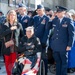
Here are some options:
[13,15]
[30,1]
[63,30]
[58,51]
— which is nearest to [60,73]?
[58,51]

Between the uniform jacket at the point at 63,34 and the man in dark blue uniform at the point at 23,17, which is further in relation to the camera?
the man in dark blue uniform at the point at 23,17

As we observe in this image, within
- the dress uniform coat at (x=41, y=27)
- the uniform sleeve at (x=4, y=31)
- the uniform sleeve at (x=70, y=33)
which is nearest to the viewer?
the uniform sleeve at (x=70, y=33)

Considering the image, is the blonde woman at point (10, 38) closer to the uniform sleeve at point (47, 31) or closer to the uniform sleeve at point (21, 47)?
the uniform sleeve at point (21, 47)

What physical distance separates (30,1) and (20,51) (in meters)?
10.7

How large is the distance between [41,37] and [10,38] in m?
0.68

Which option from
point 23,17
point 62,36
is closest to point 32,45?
point 62,36

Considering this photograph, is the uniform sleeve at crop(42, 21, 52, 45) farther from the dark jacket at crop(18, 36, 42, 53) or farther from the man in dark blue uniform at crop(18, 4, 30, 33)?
the man in dark blue uniform at crop(18, 4, 30, 33)

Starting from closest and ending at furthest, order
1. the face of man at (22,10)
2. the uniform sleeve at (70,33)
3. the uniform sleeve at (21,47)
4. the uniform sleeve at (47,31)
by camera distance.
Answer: the uniform sleeve at (70,33) → the uniform sleeve at (21,47) → the uniform sleeve at (47,31) → the face of man at (22,10)

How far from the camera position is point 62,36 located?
18.0ft

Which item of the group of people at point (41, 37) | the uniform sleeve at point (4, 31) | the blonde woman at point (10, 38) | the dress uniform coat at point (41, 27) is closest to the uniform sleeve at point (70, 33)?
the group of people at point (41, 37)

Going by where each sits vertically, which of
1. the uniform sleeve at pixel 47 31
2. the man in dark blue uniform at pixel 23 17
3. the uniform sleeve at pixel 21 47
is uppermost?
the man in dark blue uniform at pixel 23 17

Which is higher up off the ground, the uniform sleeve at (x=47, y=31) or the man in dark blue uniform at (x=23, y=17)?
the man in dark blue uniform at (x=23, y=17)

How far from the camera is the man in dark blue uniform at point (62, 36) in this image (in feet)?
17.8

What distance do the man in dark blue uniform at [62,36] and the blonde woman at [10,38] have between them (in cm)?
78
